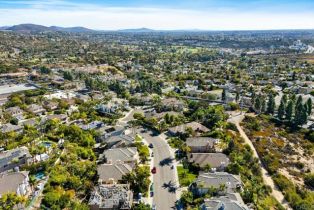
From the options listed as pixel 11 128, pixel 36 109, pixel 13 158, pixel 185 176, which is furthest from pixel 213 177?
pixel 36 109

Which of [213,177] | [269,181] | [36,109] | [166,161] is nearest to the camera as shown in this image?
[213,177]

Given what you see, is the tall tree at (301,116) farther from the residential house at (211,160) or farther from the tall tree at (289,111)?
the residential house at (211,160)

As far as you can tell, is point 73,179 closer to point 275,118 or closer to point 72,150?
point 72,150

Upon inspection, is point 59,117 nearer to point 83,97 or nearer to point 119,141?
point 119,141

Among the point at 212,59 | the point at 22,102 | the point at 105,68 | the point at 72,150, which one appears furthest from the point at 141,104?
the point at 212,59

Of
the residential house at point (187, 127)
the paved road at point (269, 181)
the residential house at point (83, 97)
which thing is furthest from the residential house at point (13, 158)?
the residential house at point (83, 97)

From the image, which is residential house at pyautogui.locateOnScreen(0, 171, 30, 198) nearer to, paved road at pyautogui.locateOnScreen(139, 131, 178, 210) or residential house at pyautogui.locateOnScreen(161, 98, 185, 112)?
paved road at pyautogui.locateOnScreen(139, 131, 178, 210)
